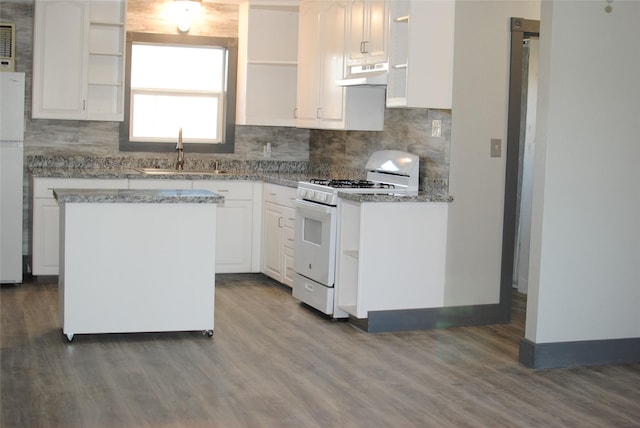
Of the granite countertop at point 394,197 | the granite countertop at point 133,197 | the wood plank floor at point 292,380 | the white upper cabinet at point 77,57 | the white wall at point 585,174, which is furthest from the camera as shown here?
the white upper cabinet at point 77,57

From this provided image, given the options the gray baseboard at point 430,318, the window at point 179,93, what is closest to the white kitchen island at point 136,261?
the gray baseboard at point 430,318

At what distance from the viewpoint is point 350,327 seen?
5.54m

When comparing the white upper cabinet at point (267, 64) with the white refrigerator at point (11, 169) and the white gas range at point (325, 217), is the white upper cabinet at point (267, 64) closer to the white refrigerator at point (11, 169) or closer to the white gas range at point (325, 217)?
the white gas range at point (325, 217)

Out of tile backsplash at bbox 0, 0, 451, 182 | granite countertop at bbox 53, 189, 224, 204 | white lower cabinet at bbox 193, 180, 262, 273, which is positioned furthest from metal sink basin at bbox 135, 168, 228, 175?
granite countertop at bbox 53, 189, 224, 204

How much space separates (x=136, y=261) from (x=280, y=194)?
6.62ft

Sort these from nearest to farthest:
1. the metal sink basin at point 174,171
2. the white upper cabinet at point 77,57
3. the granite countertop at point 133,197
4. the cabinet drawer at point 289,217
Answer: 1. the granite countertop at point 133,197
2. the cabinet drawer at point 289,217
3. the white upper cabinet at point 77,57
4. the metal sink basin at point 174,171

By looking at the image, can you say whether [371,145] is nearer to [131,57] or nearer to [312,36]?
[312,36]

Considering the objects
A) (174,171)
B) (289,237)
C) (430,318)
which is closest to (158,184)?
(174,171)

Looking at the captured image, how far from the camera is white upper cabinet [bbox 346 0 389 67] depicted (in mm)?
5492

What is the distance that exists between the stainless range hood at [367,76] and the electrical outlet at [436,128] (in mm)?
410

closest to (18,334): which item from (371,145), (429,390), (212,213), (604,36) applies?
(212,213)

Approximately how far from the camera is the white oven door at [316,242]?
223 inches

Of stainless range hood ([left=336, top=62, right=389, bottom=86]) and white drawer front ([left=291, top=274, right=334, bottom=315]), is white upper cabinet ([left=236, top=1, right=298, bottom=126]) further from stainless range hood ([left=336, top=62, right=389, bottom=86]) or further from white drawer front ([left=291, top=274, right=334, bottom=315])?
white drawer front ([left=291, top=274, right=334, bottom=315])

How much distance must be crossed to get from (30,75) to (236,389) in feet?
12.9
